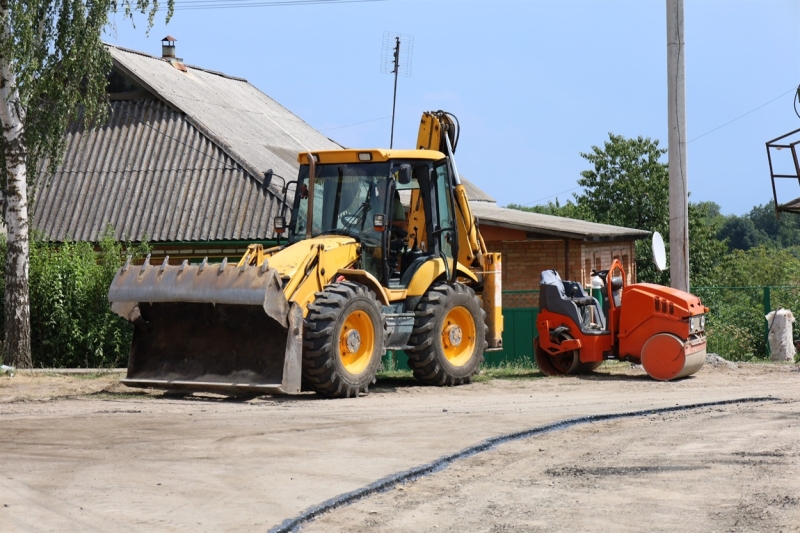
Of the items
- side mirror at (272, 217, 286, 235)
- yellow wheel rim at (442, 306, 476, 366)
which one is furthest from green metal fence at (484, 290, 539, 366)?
side mirror at (272, 217, 286, 235)

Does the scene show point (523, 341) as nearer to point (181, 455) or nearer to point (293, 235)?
point (293, 235)

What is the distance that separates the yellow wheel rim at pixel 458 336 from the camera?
15.5 meters

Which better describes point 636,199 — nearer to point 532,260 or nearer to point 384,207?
point 532,260

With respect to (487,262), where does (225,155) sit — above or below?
above

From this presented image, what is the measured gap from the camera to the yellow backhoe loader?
517 inches

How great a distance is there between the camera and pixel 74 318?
20.1 metres

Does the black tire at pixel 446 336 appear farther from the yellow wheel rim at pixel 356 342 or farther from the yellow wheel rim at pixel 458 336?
the yellow wheel rim at pixel 356 342

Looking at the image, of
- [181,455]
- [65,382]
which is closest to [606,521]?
[181,455]

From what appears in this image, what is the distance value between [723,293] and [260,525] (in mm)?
16635

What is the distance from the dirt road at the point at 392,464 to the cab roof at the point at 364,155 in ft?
9.88

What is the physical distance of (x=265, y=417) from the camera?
1163 centimetres

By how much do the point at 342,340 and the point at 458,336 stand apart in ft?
8.18

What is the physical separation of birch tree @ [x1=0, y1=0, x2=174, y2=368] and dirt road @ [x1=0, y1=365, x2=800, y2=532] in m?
5.35

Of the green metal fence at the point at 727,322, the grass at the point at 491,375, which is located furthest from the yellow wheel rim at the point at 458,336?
the green metal fence at the point at 727,322
